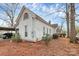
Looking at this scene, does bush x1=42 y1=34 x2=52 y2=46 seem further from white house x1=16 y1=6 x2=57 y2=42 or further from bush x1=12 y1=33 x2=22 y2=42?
Result: bush x1=12 y1=33 x2=22 y2=42

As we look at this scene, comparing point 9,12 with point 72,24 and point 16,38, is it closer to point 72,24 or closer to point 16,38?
point 16,38

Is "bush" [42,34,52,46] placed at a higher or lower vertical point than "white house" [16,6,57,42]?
lower

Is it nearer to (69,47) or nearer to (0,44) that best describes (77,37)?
(69,47)

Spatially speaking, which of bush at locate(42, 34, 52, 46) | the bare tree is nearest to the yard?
bush at locate(42, 34, 52, 46)

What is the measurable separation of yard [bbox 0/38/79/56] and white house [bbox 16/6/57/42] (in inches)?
4.0

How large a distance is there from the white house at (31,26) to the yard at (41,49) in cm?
10

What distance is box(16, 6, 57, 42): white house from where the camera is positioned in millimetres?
2400

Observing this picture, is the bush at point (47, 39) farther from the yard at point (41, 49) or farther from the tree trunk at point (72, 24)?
the tree trunk at point (72, 24)

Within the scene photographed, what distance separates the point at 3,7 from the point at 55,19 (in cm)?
67

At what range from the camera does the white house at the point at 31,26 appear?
2.40 m

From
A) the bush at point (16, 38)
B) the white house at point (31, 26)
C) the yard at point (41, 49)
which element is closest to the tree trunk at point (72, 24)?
the yard at point (41, 49)

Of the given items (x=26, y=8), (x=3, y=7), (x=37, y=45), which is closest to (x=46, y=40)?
(x=37, y=45)

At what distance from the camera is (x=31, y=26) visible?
7.93ft

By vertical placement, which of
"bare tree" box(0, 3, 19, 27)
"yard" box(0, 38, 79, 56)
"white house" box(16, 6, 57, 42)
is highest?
"bare tree" box(0, 3, 19, 27)
